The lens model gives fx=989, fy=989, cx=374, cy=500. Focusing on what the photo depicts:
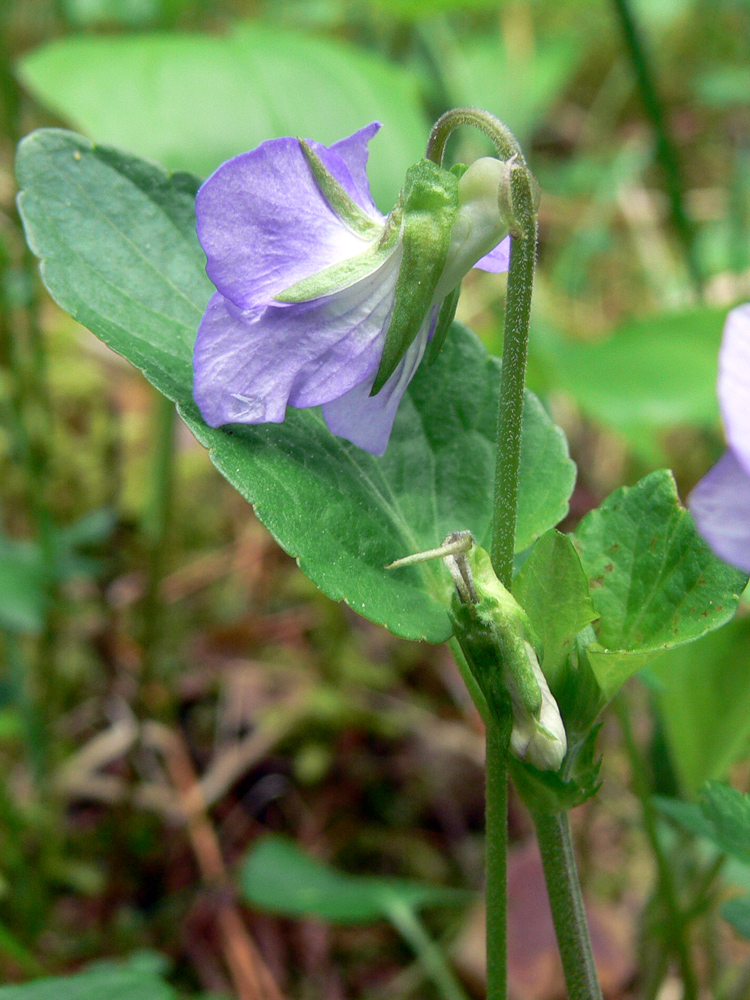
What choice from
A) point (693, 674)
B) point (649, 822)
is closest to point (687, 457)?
point (693, 674)

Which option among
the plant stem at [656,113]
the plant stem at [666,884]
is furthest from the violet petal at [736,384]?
the plant stem at [656,113]

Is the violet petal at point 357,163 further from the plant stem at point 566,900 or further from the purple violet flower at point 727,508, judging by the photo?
the plant stem at point 566,900

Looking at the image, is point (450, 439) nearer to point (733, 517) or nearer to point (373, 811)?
point (733, 517)

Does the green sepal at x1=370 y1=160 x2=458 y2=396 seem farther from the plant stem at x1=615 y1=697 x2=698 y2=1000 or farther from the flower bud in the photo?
the plant stem at x1=615 y1=697 x2=698 y2=1000

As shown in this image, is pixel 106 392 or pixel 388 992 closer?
pixel 388 992

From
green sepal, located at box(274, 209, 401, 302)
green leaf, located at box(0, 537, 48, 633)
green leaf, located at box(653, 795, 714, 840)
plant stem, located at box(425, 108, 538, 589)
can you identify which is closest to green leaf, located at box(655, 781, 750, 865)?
green leaf, located at box(653, 795, 714, 840)

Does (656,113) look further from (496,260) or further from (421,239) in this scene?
(421,239)
